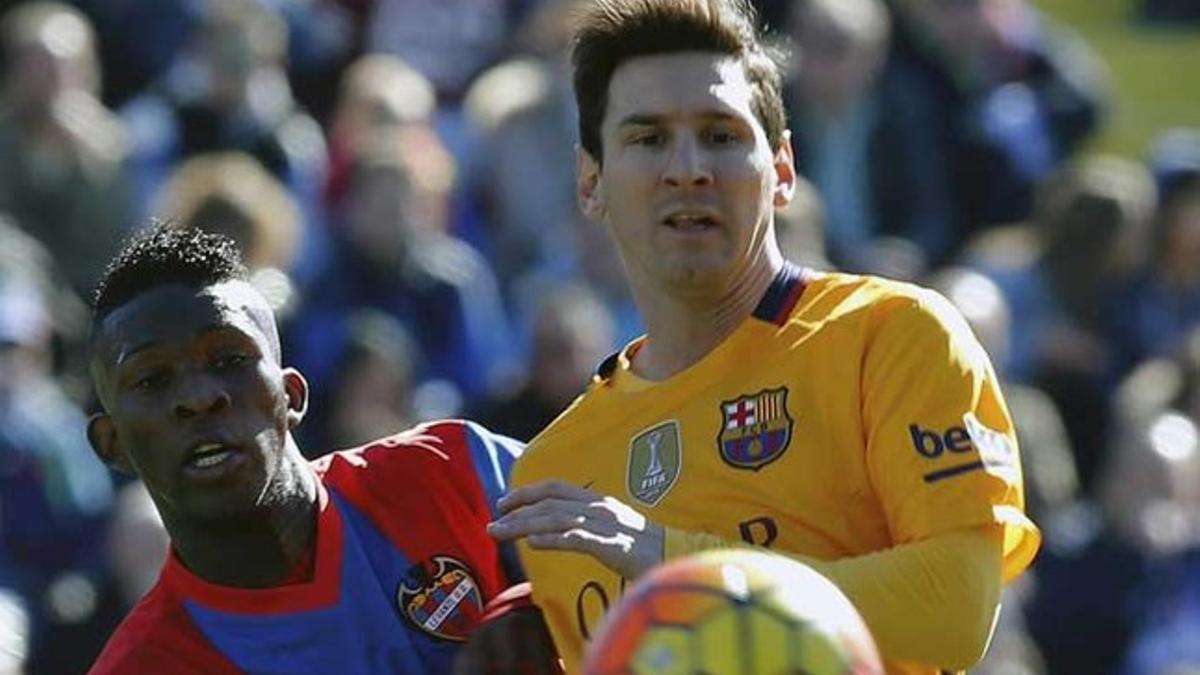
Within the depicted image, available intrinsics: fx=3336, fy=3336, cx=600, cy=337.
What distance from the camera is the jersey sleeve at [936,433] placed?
16.9 feet

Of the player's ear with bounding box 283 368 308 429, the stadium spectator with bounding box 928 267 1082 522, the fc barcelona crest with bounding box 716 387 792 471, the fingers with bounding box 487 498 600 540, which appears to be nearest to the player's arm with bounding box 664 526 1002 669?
the fingers with bounding box 487 498 600 540

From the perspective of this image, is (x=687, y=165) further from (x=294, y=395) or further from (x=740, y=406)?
(x=294, y=395)

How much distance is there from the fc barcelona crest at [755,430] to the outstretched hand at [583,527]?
0.30 meters

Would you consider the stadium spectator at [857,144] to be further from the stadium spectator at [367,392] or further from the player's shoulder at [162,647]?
the player's shoulder at [162,647]

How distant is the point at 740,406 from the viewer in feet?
17.8

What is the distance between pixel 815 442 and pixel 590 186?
72cm

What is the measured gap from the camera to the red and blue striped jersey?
19.9ft

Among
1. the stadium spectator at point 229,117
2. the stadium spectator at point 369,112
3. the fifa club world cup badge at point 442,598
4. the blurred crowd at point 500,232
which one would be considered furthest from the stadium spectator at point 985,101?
the fifa club world cup badge at point 442,598

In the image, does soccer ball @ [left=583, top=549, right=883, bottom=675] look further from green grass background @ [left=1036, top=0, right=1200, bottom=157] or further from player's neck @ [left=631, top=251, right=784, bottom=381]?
green grass background @ [left=1036, top=0, right=1200, bottom=157]

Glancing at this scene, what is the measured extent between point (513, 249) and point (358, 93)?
77cm

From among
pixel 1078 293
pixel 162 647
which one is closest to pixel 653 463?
pixel 162 647

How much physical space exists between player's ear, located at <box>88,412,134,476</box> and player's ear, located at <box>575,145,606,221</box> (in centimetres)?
99

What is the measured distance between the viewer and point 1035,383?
445 inches

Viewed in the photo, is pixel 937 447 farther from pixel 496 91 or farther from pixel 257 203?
pixel 496 91
